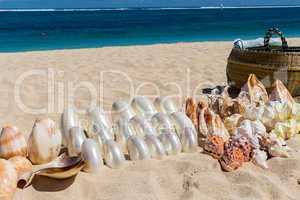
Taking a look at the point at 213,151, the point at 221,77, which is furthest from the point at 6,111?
the point at 221,77

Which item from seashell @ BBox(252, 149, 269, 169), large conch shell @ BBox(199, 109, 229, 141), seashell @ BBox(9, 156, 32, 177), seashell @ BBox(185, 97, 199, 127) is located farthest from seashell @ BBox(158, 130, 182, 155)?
seashell @ BBox(9, 156, 32, 177)

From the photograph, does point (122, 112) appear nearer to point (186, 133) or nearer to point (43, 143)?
point (186, 133)

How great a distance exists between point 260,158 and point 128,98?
226 cm

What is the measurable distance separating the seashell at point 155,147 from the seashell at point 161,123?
0.51ft

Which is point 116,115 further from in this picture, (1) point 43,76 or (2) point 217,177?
(1) point 43,76

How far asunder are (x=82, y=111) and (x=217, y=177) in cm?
202

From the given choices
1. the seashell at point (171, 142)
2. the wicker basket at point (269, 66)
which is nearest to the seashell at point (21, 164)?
the seashell at point (171, 142)

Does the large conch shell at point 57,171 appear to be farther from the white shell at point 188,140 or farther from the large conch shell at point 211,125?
the large conch shell at point 211,125

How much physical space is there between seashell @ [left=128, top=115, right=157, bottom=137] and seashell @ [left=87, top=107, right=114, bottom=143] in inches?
6.6

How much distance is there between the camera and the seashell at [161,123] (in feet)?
11.1

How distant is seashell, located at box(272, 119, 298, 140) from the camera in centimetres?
361

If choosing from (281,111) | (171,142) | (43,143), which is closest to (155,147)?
(171,142)

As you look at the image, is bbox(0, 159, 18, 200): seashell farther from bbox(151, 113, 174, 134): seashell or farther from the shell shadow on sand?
bbox(151, 113, 174, 134): seashell

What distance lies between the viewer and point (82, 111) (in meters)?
4.63
